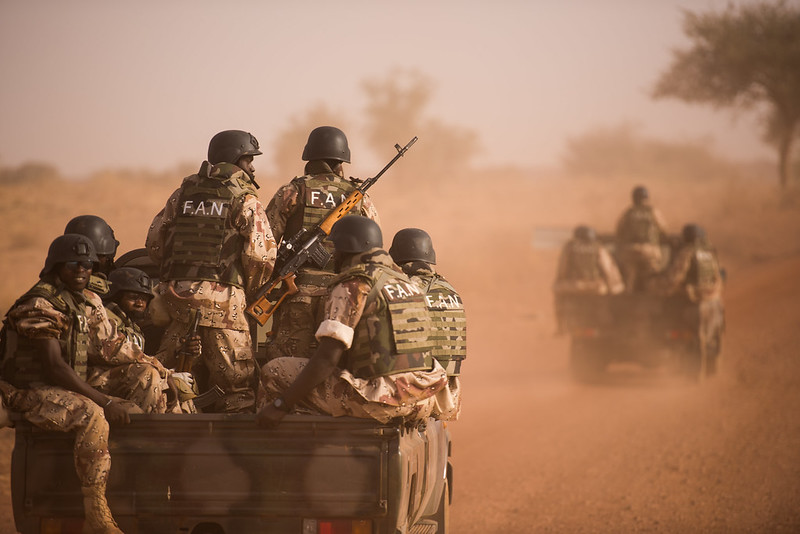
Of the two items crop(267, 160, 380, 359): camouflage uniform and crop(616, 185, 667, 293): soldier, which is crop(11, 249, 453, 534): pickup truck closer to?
crop(267, 160, 380, 359): camouflage uniform

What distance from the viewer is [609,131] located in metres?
78.4

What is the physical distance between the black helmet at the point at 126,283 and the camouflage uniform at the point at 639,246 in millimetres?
10557

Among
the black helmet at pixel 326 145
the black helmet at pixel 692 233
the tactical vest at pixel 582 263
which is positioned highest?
the black helmet at pixel 326 145

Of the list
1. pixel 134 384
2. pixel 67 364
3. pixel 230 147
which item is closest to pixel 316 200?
pixel 230 147

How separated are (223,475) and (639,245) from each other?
38.0 feet

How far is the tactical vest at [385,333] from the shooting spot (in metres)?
5.20

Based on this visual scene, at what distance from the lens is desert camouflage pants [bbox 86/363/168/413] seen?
552 centimetres

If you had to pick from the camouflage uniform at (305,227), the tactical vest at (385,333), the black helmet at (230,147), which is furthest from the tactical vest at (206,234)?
the tactical vest at (385,333)

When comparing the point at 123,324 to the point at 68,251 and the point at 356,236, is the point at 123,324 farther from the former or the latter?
the point at 356,236

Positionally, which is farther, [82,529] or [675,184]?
[675,184]

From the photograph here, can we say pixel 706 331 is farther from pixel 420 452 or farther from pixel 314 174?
pixel 420 452

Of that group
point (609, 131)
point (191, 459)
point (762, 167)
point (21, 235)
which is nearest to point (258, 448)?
point (191, 459)

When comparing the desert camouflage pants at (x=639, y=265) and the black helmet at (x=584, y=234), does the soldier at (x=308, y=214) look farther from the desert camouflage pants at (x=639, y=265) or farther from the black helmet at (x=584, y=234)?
the desert camouflage pants at (x=639, y=265)

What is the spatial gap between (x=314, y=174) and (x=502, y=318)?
15.7m
